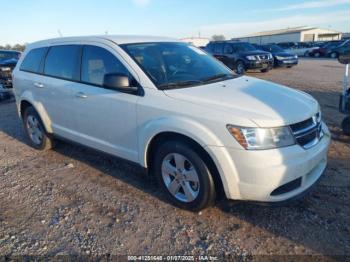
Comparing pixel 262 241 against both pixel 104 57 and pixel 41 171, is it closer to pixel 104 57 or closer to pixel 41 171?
pixel 104 57

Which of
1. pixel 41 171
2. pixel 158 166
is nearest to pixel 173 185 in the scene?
pixel 158 166

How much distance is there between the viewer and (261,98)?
312 centimetres

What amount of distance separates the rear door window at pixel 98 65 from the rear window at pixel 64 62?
0.56 ft

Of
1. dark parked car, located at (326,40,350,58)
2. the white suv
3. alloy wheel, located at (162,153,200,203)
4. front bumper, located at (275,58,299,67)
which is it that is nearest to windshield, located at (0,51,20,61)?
the white suv

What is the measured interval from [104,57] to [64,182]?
1.74 meters

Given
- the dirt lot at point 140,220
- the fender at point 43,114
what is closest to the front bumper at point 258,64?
the dirt lot at point 140,220

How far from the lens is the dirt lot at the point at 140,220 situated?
2.78m

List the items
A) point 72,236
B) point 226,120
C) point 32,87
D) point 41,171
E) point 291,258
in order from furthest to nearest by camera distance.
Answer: point 32,87, point 41,171, point 72,236, point 226,120, point 291,258

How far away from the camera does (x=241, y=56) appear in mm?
15062

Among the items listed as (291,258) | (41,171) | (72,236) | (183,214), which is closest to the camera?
(291,258)

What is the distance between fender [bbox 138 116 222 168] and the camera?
2836 millimetres

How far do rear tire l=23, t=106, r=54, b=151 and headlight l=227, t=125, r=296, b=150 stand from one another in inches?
138

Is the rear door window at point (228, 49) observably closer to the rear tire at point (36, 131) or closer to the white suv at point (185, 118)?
the white suv at point (185, 118)

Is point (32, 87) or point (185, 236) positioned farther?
point (32, 87)
